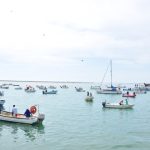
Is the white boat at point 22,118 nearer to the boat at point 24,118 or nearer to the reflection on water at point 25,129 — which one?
the boat at point 24,118

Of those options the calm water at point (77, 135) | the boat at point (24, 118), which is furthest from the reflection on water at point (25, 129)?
the boat at point (24, 118)

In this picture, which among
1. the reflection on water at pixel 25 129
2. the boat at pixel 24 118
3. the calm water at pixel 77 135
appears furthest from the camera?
the boat at pixel 24 118

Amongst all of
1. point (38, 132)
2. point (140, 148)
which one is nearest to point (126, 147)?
point (140, 148)

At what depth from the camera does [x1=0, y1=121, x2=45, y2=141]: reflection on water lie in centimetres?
3327

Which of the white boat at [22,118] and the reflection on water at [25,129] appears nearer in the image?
the reflection on water at [25,129]

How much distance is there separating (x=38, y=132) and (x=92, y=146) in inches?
316

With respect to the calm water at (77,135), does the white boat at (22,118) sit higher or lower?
higher

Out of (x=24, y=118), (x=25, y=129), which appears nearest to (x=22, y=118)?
(x=24, y=118)

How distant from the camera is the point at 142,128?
3853cm

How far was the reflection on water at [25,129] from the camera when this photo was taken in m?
33.3

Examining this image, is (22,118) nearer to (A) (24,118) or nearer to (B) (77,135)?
(A) (24,118)

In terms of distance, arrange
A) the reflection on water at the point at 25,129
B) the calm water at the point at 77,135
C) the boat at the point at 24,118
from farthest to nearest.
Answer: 1. the boat at the point at 24,118
2. the reflection on water at the point at 25,129
3. the calm water at the point at 77,135

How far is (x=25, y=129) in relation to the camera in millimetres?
36375

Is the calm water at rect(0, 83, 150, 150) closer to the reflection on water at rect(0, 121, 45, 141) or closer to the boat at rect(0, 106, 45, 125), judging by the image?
the reflection on water at rect(0, 121, 45, 141)
